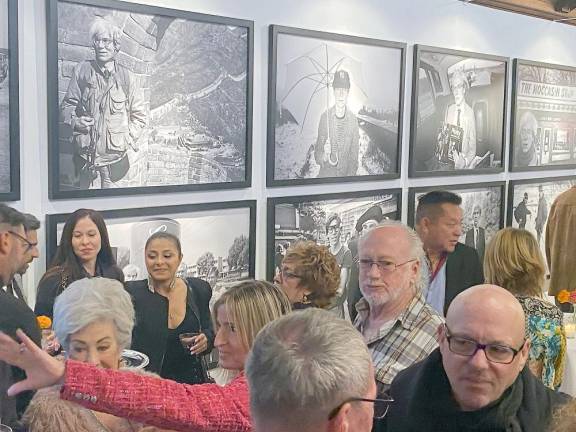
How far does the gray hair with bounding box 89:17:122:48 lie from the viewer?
122 inches

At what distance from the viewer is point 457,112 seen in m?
5.35

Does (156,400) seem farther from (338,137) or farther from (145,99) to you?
(338,137)

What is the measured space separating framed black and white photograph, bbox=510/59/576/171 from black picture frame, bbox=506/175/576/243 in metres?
0.12

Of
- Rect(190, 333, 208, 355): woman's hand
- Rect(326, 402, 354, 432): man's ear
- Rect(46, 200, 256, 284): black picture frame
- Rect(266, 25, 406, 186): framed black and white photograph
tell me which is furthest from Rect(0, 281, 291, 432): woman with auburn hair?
Rect(266, 25, 406, 186): framed black and white photograph

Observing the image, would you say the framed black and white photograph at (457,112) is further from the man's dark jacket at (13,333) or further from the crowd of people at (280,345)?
the man's dark jacket at (13,333)

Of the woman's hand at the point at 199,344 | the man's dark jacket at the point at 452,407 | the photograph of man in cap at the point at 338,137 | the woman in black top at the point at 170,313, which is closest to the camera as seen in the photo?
the man's dark jacket at the point at 452,407

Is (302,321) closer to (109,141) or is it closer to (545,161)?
(109,141)

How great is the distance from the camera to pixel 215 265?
145 inches

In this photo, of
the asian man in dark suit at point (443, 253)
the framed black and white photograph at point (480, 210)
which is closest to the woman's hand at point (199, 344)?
the asian man in dark suit at point (443, 253)

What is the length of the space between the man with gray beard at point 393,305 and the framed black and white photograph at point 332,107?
102 cm

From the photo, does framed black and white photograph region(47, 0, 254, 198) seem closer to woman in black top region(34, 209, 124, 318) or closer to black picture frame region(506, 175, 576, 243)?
woman in black top region(34, 209, 124, 318)

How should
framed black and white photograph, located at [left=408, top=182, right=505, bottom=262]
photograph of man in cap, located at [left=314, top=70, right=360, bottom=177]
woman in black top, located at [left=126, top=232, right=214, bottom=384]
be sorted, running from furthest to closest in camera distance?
framed black and white photograph, located at [left=408, top=182, right=505, bottom=262] < photograph of man in cap, located at [left=314, top=70, right=360, bottom=177] < woman in black top, located at [left=126, top=232, right=214, bottom=384]

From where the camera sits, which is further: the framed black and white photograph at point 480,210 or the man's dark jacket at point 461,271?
the framed black and white photograph at point 480,210

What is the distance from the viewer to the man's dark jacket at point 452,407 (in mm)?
2027
